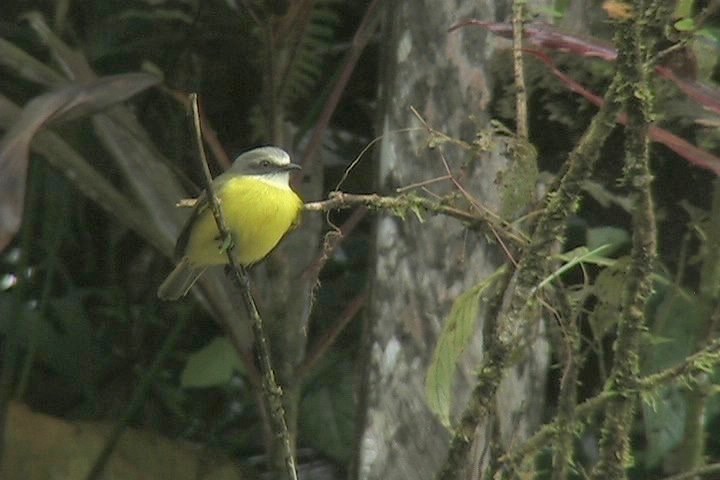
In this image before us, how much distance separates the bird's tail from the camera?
2822 millimetres

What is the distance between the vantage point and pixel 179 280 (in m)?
2.87

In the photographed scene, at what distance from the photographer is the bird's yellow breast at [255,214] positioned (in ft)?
8.28

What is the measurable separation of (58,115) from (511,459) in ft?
4.05

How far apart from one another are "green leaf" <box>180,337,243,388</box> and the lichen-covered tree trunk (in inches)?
39.1

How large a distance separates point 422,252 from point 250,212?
35cm

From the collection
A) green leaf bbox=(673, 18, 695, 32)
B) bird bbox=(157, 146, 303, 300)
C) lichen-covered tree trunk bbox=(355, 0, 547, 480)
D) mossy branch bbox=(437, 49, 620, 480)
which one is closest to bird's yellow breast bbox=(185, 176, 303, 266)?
bird bbox=(157, 146, 303, 300)

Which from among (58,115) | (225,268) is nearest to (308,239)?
(225,268)

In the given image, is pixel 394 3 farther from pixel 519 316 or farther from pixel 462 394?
pixel 519 316

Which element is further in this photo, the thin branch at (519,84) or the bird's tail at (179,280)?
the bird's tail at (179,280)

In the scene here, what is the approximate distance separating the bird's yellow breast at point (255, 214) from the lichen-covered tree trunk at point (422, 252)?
0.64 ft

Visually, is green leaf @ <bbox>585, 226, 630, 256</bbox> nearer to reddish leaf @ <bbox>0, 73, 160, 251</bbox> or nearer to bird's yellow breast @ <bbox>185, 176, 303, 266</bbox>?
bird's yellow breast @ <bbox>185, 176, 303, 266</bbox>

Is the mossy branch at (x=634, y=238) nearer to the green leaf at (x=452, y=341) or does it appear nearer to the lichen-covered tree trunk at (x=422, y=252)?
the green leaf at (x=452, y=341)

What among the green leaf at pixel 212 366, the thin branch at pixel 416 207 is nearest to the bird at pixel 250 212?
the green leaf at pixel 212 366

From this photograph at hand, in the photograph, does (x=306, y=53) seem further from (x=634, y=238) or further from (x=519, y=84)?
(x=634, y=238)
